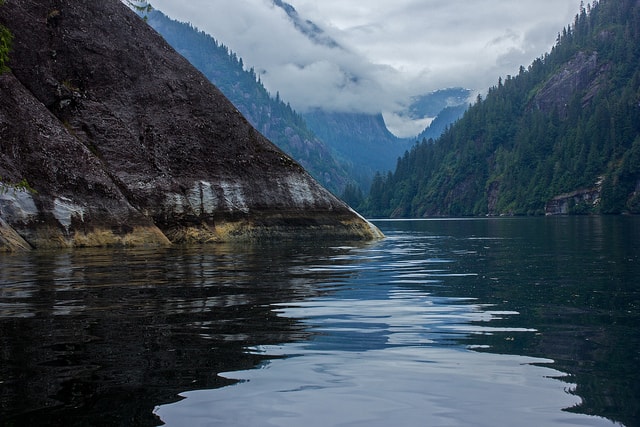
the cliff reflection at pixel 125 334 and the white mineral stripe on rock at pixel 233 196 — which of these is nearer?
the cliff reflection at pixel 125 334

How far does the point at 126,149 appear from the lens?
108 ft

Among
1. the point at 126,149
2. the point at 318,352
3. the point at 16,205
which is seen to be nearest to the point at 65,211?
the point at 16,205

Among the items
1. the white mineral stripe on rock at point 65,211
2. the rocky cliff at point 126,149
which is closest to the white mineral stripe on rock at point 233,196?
the rocky cliff at point 126,149

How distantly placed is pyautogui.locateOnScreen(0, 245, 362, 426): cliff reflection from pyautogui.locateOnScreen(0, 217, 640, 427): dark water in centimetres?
3

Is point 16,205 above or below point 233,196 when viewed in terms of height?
below

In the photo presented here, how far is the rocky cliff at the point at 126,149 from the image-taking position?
27484mm

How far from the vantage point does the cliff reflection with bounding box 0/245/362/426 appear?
194 inches

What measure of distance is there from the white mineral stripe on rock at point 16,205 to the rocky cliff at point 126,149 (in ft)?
0.24

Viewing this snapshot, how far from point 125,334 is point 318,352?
97.8 inches

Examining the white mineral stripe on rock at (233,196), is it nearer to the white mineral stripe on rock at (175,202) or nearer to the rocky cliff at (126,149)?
the rocky cliff at (126,149)

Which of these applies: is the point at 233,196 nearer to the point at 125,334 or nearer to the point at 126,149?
the point at 126,149

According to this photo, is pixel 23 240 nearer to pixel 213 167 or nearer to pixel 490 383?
pixel 213 167

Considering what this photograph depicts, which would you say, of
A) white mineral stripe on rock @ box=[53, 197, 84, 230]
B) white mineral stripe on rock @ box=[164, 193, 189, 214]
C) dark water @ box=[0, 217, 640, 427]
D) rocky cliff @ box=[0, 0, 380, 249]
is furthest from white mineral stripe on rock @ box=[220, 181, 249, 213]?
dark water @ box=[0, 217, 640, 427]

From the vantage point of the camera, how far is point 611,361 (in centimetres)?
617
